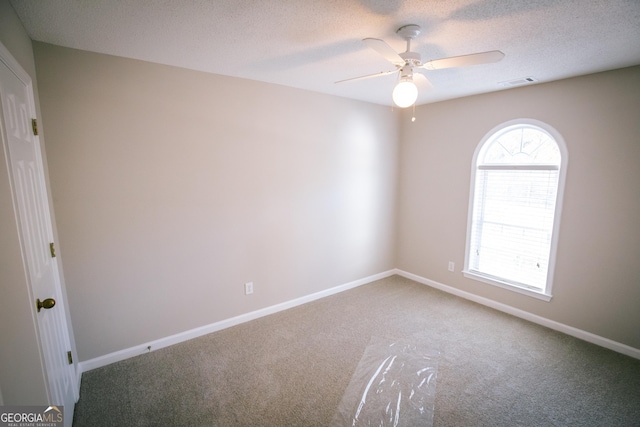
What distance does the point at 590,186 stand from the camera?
271 centimetres

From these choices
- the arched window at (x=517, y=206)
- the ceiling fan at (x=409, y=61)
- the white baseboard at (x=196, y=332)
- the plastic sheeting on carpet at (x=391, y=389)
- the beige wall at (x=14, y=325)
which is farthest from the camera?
the arched window at (x=517, y=206)

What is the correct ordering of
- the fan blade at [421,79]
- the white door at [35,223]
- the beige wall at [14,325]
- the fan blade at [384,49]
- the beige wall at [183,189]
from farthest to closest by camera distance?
the beige wall at [183,189] < the fan blade at [421,79] < the fan blade at [384,49] < the white door at [35,223] < the beige wall at [14,325]

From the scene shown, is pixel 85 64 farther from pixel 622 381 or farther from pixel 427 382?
pixel 622 381

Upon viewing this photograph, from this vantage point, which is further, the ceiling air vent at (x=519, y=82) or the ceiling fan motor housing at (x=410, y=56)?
the ceiling air vent at (x=519, y=82)

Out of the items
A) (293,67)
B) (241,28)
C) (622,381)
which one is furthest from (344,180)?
(622,381)

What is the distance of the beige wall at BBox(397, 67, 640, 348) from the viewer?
8.23 feet

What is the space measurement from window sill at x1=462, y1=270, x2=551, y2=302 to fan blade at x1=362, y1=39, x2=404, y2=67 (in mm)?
2847

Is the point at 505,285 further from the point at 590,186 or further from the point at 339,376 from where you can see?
the point at 339,376

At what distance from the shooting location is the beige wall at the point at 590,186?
8.23ft

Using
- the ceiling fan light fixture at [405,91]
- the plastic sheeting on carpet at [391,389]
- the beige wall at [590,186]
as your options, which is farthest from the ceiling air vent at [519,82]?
the plastic sheeting on carpet at [391,389]

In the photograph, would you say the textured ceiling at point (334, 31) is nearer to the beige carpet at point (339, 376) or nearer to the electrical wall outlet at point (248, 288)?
the electrical wall outlet at point (248, 288)

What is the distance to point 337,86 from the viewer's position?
3.12m

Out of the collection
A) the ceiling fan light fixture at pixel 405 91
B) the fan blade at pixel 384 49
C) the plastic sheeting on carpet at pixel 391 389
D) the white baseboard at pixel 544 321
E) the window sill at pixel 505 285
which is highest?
the fan blade at pixel 384 49

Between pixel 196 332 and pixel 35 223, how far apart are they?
67.7 inches
